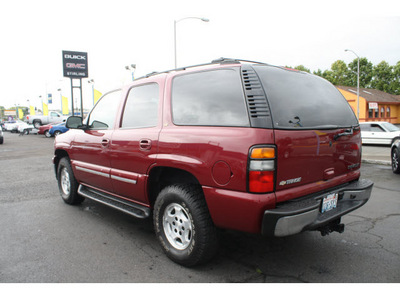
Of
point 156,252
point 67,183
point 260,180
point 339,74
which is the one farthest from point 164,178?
point 339,74

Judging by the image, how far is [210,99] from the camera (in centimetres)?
287

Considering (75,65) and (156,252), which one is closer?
(156,252)

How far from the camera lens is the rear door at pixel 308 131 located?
255 cm

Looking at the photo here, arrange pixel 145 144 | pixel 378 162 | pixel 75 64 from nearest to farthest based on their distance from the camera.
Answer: pixel 145 144 < pixel 378 162 < pixel 75 64

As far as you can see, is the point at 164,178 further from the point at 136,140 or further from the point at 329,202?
the point at 329,202

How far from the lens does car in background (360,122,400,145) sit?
1569 cm

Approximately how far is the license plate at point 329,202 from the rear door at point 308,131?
12cm

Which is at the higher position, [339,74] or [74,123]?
[339,74]

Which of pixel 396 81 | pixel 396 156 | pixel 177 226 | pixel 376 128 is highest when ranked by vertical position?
pixel 396 81

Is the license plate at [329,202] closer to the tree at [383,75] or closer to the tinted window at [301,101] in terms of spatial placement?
the tinted window at [301,101]

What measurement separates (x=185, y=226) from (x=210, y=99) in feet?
4.02

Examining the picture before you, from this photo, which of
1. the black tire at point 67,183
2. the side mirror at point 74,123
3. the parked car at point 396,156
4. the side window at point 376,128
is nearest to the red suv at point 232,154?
the side mirror at point 74,123

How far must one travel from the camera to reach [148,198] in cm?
340

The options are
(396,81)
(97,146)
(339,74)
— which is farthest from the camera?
(339,74)
